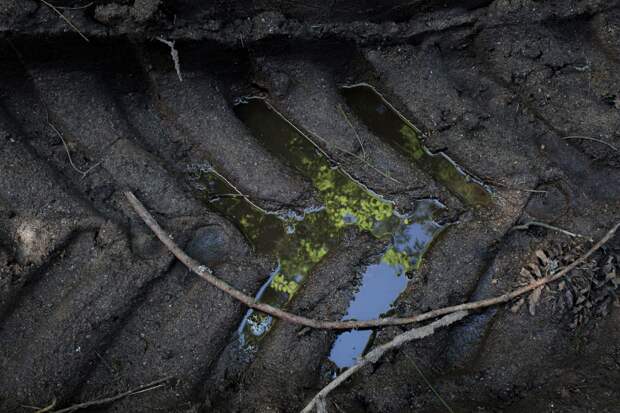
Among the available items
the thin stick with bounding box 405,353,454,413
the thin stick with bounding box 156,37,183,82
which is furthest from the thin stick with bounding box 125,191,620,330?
the thin stick with bounding box 156,37,183,82

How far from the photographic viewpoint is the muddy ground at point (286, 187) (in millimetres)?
2682

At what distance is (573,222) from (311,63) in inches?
67.7

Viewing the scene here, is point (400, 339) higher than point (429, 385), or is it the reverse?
point (400, 339)

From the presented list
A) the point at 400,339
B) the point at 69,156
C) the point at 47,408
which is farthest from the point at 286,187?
the point at 47,408

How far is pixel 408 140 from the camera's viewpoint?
3.29m

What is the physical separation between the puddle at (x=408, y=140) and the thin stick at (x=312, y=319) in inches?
22.6

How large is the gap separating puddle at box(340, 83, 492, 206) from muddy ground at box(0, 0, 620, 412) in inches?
2.3

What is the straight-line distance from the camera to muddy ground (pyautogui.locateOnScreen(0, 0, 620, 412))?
2682 mm

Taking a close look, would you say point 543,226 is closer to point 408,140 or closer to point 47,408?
point 408,140

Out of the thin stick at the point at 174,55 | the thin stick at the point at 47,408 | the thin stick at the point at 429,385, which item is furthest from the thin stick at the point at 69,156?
the thin stick at the point at 429,385

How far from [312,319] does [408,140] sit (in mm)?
1242

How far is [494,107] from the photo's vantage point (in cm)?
318

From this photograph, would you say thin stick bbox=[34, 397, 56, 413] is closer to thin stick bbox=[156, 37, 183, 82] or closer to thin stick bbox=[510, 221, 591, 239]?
thin stick bbox=[156, 37, 183, 82]

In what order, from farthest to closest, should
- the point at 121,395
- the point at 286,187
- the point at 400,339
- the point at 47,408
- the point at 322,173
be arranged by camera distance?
the point at 322,173
the point at 286,187
the point at 400,339
the point at 121,395
the point at 47,408
